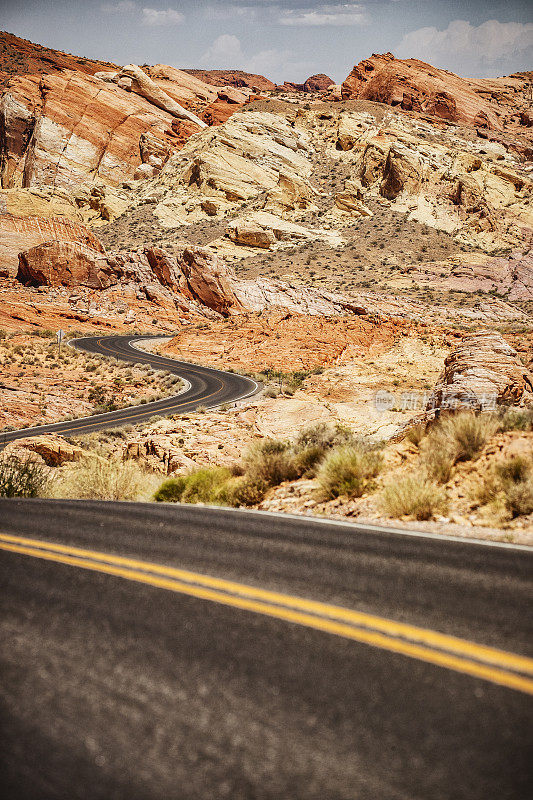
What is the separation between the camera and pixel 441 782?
191 cm

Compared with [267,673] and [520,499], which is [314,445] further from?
[267,673]

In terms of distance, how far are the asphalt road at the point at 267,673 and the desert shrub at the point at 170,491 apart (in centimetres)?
449

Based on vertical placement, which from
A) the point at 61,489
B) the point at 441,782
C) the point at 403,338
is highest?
the point at 403,338

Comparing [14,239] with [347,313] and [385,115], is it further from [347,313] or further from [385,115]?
[385,115]

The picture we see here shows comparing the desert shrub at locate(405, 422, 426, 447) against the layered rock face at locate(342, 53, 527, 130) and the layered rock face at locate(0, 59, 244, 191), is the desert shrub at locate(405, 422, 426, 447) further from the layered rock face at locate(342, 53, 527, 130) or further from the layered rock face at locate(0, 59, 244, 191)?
the layered rock face at locate(342, 53, 527, 130)

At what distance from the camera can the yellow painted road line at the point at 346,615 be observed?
9.00 ft

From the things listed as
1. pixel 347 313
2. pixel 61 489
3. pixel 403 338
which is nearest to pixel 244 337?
pixel 347 313

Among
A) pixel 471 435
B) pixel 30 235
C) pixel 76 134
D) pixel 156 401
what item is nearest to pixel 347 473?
pixel 471 435

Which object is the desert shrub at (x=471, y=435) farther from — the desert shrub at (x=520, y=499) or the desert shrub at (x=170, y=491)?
the desert shrub at (x=170, y=491)

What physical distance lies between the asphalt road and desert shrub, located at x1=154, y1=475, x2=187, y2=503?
177 inches

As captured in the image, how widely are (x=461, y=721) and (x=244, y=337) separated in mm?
42858

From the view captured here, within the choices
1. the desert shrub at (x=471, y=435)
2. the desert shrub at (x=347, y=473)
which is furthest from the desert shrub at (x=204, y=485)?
the desert shrub at (x=471, y=435)

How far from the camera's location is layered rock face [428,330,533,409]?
10289mm

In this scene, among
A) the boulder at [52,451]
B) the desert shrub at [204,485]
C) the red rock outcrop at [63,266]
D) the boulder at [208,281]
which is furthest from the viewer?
the red rock outcrop at [63,266]
